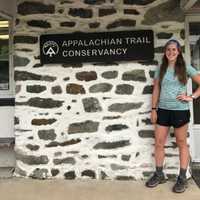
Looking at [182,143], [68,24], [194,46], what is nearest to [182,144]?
[182,143]

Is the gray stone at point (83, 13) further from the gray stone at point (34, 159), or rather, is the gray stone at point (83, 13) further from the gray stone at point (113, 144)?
the gray stone at point (34, 159)

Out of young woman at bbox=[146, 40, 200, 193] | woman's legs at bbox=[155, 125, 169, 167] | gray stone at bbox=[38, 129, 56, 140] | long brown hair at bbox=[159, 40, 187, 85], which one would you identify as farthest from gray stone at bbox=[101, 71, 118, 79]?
gray stone at bbox=[38, 129, 56, 140]

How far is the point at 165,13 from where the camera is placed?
632cm

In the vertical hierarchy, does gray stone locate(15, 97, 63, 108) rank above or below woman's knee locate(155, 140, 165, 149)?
above

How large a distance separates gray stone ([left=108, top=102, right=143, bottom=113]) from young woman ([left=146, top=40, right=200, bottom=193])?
12.5 inches

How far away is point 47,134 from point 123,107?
109 centimetres

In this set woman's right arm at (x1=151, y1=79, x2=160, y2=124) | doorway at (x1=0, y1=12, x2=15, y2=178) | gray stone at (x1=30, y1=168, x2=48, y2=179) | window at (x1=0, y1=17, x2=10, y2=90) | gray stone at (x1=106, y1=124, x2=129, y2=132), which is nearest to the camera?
woman's right arm at (x1=151, y1=79, x2=160, y2=124)

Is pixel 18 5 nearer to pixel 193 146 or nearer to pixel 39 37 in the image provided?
pixel 39 37

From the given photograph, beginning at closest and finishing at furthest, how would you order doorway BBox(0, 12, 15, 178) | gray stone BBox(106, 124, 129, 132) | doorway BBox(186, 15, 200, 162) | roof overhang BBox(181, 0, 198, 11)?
roof overhang BBox(181, 0, 198, 11)
gray stone BBox(106, 124, 129, 132)
doorway BBox(186, 15, 200, 162)
doorway BBox(0, 12, 15, 178)

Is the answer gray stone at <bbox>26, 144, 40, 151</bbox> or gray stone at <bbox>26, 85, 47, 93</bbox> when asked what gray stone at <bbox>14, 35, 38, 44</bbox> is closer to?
gray stone at <bbox>26, 85, 47, 93</bbox>

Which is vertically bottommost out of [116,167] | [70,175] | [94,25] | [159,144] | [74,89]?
[70,175]

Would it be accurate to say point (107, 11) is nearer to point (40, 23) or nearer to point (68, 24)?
point (68, 24)

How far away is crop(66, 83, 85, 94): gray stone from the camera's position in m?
6.43

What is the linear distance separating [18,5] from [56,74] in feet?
3.49
